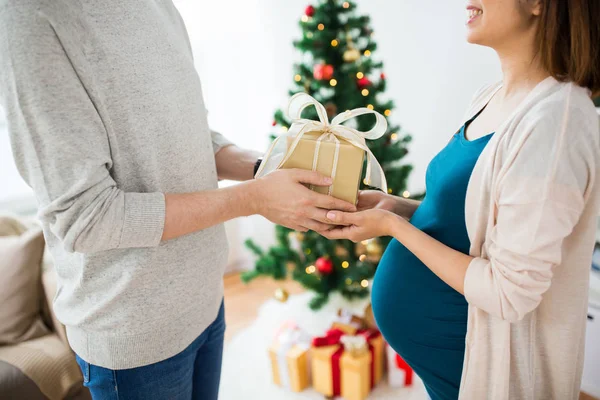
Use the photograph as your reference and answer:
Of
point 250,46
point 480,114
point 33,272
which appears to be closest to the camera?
point 480,114

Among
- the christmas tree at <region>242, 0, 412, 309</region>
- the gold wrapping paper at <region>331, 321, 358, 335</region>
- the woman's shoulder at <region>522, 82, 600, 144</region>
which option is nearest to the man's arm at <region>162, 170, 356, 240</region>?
the woman's shoulder at <region>522, 82, 600, 144</region>

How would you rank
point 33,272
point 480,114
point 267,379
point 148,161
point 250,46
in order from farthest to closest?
point 250,46, point 267,379, point 33,272, point 480,114, point 148,161

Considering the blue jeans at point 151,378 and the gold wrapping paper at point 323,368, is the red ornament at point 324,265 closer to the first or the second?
the gold wrapping paper at point 323,368

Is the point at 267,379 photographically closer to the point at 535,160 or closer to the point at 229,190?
the point at 229,190

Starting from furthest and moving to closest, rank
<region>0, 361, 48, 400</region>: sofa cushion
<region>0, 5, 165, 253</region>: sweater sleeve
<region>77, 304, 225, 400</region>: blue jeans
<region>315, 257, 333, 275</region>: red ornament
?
<region>315, 257, 333, 275</region>: red ornament, <region>0, 361, 48, 400</region>: sofa cushion, <region>77, 304, 225, 400</region>: blue jeans, <region>0, 5, 165, 253</region>: sweater sleeve

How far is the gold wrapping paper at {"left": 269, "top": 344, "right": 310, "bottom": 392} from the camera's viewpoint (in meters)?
2.03

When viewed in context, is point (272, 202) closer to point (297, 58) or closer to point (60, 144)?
point (60, 144)

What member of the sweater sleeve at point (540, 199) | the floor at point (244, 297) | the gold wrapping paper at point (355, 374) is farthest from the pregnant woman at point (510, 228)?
the floor at point (244, 297)

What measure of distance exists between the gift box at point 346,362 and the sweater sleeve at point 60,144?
4.54ft

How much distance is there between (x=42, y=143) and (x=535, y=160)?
2.75ft

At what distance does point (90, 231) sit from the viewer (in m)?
0.77

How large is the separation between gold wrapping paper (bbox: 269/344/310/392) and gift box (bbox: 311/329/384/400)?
0.05 meters

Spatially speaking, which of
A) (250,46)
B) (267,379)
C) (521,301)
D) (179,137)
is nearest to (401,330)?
(521,301)

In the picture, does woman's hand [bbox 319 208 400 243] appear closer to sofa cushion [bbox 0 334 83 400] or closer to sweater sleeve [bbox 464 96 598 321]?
sweater sleeve [bbox 464 96 598 321]
